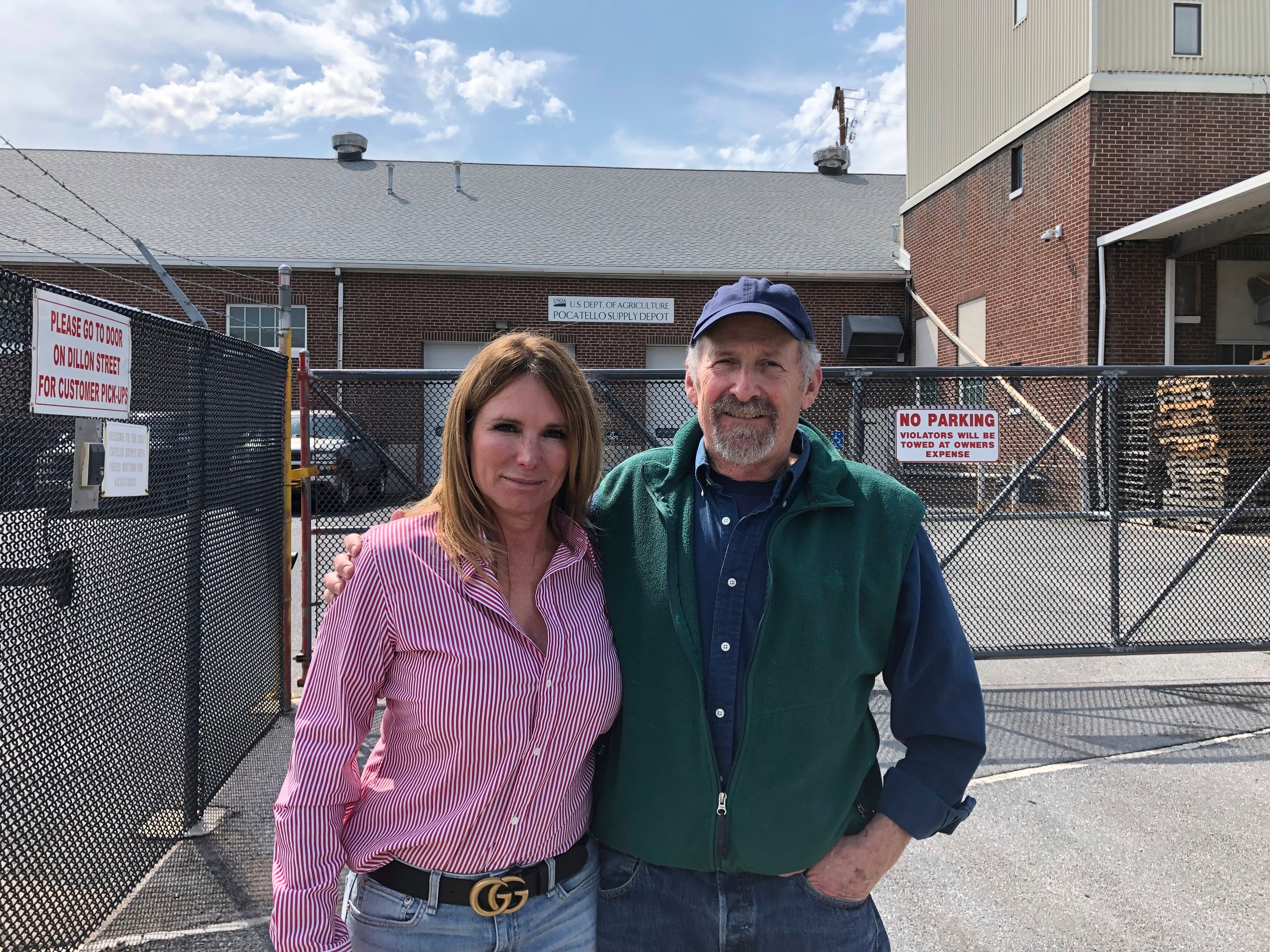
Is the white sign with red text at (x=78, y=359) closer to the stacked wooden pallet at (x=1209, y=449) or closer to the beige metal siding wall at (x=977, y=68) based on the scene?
the stacked wooden pallet at (x=1209, y=449)

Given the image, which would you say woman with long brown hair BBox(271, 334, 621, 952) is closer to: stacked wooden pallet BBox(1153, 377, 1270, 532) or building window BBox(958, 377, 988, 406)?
building window BBox(958, 377, 988, 406)

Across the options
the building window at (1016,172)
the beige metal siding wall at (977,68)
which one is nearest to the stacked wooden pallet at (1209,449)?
the beige metal siding wall at (977,68)

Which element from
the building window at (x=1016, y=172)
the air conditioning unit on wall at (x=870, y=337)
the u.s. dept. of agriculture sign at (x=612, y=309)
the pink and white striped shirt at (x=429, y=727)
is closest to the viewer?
the pink and white striped shirt at (x=429, y=727)

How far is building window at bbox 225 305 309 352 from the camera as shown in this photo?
20.4 m

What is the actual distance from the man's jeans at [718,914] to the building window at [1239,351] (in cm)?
1644

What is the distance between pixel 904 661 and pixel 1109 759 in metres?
3.70

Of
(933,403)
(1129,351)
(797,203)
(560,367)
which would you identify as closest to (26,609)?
(560,367)

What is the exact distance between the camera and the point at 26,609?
265 cm

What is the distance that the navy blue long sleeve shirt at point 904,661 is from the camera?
191cm

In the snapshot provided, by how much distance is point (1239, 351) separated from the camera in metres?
15.4

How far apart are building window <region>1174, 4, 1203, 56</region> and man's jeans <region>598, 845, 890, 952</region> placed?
56.2ft

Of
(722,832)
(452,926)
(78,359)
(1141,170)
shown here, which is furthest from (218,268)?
(722,832)

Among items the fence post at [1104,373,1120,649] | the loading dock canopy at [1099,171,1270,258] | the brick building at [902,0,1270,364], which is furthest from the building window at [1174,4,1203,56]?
the fence post at [1104,373,1120,649]

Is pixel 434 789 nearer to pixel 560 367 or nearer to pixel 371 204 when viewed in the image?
pixel 560 367
